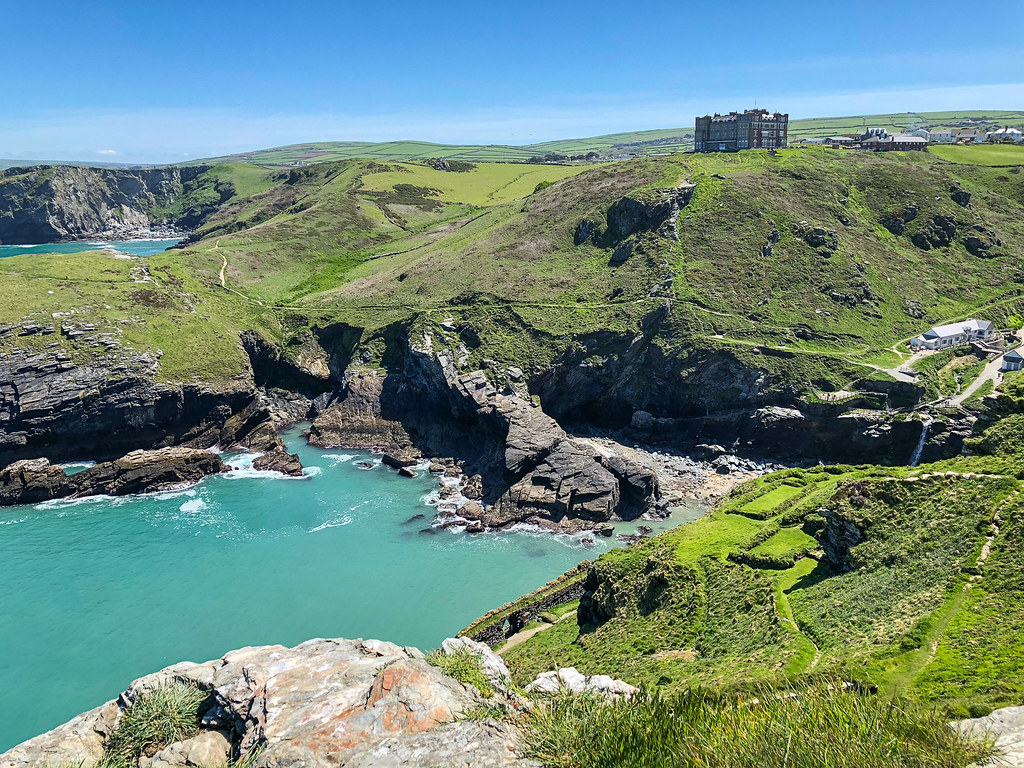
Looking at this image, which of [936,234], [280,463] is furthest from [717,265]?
[280,463]

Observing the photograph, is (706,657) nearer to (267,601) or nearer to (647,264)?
(267,601)

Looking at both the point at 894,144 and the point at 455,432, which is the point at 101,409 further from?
the point at 894,144

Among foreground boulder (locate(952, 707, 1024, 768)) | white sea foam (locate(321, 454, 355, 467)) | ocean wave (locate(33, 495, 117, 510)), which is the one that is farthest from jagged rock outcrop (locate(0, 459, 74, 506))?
foreground boulder (locate(952, 707, 1024, 768))

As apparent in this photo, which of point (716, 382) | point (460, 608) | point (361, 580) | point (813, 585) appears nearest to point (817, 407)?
point (716, 382)

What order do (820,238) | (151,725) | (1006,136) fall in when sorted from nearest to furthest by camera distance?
(151,725) → (820,238) → (1006,136)

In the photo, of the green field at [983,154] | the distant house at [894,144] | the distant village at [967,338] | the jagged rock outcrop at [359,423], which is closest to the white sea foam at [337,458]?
the jagged rock outcrop at [359,423]

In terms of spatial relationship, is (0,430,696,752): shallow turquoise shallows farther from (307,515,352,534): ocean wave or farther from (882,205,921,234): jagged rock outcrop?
(882,205,921,234): jagged rock outcrop
